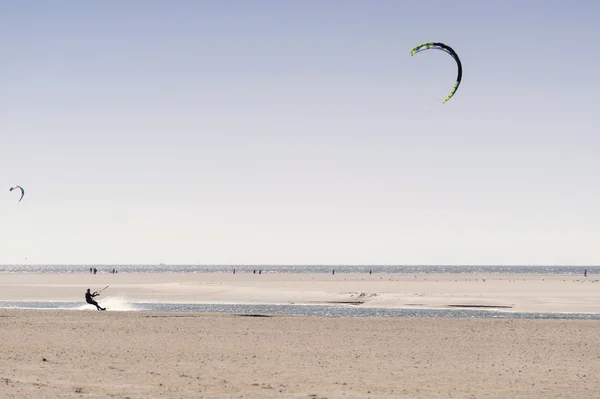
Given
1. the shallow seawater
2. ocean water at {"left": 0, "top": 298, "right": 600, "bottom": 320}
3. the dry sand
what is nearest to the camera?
the dry sand

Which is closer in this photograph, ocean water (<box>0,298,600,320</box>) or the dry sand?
the dry sand

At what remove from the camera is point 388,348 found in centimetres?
2148

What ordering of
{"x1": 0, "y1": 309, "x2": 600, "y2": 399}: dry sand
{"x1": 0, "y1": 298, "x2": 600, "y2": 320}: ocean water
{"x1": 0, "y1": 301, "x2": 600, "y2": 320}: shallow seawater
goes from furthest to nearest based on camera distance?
{"x1": 0, "y1": 301, "x2": 600, "y2": 320}: shallow seawater
{"x1": 0, "y1": 298, "x2": 600, "y2": 320}: ocean water
{"x1": 0, "y1": 309, "x2": 600, "y2": 399}: dry sand

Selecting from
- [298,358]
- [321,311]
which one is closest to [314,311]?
[321,311]

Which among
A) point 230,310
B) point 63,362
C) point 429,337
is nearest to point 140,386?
point 63,362

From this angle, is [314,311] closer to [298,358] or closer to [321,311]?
[321,311]

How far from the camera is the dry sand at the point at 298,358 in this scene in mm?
14969

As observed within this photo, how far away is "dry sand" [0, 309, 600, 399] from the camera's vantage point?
49.1 ft

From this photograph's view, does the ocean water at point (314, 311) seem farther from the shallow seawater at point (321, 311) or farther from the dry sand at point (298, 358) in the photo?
the dry sand at point (298, 358)

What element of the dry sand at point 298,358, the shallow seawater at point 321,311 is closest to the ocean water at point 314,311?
the shallow seawater at point 321,311

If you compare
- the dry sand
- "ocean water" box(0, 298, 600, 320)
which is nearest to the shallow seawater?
"ocean water" box(0, 298, 600, 320)

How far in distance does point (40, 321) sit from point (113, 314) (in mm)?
4718

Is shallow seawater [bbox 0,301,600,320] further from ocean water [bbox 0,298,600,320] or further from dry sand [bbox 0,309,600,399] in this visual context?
dry sand [bbox 0,309,600,399]

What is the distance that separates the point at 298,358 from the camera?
1942 cm
